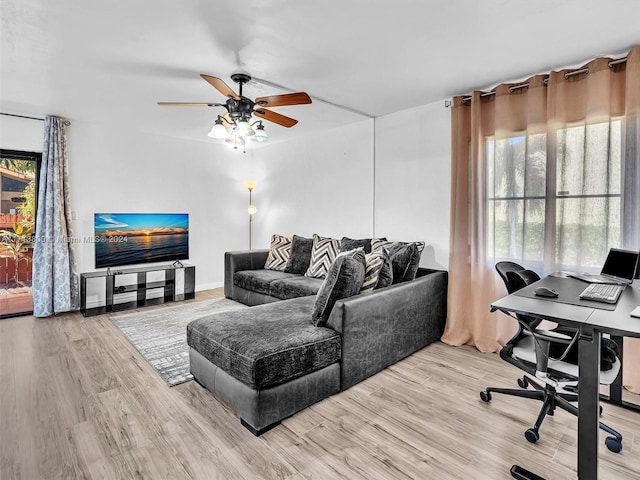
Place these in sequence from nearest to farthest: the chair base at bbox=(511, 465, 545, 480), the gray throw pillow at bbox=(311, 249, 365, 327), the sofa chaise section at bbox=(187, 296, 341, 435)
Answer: the chair base at bbox=(511, 465, 545, 480) < the sofa chaise section at bbox=(187, 296, 341, 435) < the gray throw pillow at bbox=(311, 249, 365, 327)

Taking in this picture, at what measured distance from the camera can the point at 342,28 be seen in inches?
88.0

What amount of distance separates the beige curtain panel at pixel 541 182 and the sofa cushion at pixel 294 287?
4.82ft

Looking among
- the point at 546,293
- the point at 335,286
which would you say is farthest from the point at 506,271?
the point at 335,286

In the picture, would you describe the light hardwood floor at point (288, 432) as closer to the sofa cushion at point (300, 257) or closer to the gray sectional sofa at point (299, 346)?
the gray sectional sofa at point (299, 346)

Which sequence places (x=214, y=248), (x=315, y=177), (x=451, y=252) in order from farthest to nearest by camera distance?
(x=214, y=248) < (x=315, y=177) < (x=451, y=252)

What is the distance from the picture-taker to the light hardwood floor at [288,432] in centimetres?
171

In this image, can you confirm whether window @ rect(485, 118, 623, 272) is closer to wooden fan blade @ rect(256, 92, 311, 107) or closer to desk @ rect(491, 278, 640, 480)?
desk @ rect(491, 278, 640, 480)

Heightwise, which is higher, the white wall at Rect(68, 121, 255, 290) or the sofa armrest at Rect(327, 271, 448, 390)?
the white wall at Rect(68, 121, 255, 290)

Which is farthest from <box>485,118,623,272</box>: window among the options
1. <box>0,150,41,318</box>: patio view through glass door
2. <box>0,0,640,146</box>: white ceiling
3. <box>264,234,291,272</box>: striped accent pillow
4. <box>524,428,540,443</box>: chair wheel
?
<box>0,150,41,318</box>: patio view through glass door

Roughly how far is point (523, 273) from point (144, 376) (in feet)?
9.77

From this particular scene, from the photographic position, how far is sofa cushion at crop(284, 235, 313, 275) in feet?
15.3

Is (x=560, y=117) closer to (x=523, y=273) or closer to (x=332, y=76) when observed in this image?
(x=523, y=273)

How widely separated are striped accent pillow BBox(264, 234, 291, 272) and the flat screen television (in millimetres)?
1517

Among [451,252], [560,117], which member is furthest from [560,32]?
[451,252]
